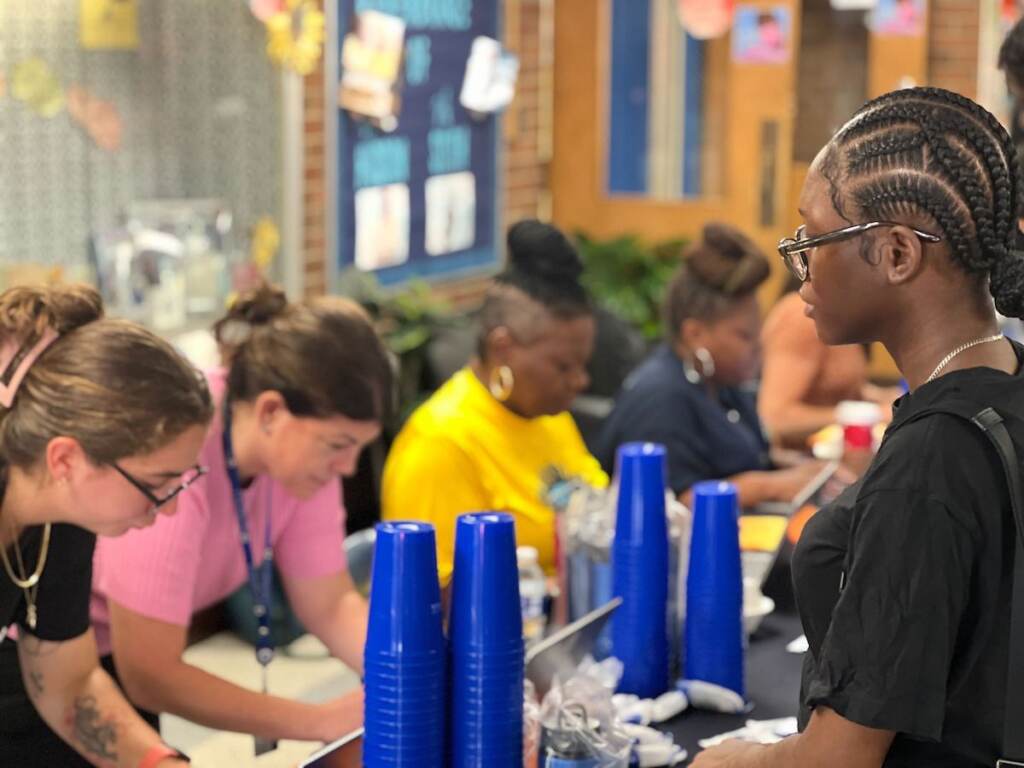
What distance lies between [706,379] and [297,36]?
1.97 m

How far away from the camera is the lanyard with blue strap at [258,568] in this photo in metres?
2.43

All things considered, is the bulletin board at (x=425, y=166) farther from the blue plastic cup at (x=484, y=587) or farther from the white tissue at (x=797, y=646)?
the blue plastic cup at (x=484, y=587)

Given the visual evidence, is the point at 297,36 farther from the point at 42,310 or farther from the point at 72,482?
the point at 72,482

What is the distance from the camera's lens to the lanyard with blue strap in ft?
7.97

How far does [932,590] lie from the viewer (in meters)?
1.33

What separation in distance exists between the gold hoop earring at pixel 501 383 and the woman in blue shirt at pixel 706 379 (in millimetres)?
448

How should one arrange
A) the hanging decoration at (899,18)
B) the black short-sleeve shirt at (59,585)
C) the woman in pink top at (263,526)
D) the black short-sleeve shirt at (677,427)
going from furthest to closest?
the hanging decoration at (899,18) → the black short-sleeve shirt at (677,427) → the woman in pink top at (263,526) → the black short-sleeve shirt at (59,585)

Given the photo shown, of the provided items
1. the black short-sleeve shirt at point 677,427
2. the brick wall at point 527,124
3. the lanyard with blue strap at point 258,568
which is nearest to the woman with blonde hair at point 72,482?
the lanyard with blue strap at point 258,568

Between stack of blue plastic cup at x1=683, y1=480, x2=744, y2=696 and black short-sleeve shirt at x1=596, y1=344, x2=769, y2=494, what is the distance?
1.16 m

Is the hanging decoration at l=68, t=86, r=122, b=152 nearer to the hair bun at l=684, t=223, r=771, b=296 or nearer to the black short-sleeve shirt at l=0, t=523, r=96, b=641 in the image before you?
the hair bun at l=684, t=223, r=771, b=296

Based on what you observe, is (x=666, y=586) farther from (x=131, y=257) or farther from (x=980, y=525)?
(x=131, y=257)

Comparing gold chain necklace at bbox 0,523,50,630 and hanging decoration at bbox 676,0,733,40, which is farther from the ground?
hanging decoration at bbox 676,0,733,40

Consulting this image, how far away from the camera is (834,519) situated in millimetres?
1452

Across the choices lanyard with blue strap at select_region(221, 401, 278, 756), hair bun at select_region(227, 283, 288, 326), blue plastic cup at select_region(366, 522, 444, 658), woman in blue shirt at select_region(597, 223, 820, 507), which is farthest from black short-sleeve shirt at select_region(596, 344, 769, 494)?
blue plastic cup at select_region(366, 522, 444, 658)
